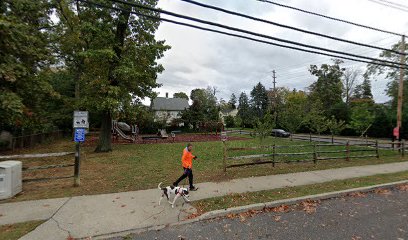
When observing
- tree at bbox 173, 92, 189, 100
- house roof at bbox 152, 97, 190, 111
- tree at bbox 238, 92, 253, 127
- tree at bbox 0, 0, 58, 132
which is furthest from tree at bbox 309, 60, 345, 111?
tree at bbox 173, 92, 189, 100

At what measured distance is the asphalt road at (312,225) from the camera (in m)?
4.64

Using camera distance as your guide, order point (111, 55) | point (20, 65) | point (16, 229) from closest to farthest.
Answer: point (16, 229), point (20, 65), point (111, 55)

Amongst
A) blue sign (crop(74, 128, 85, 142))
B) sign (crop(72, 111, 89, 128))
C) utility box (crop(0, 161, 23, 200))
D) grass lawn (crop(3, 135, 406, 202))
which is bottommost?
grass lawn (crop(3, 135, 406, 202))

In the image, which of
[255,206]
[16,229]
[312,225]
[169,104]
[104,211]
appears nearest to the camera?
[16,229]

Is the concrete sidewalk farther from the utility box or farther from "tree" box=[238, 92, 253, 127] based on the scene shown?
"tree" box=[238, 92, 253, 127]

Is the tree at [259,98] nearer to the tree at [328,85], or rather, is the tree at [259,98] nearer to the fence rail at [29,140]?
the tree at [328,85]

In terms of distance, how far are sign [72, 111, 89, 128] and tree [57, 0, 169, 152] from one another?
17.7 ft

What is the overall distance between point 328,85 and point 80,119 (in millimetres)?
53429

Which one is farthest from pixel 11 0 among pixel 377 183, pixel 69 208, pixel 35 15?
pixel 377 183

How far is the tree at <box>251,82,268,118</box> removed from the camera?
69225mm

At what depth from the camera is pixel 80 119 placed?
306 inches

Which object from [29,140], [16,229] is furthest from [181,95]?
[16,229]

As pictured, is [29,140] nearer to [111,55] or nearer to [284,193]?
[111,55]

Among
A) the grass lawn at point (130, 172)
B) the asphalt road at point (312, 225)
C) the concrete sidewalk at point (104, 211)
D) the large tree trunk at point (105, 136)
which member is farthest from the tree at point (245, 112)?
the asphalt road at point (312, 225)
